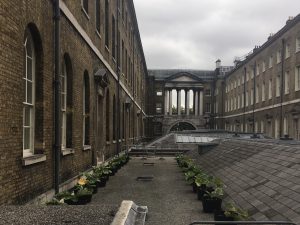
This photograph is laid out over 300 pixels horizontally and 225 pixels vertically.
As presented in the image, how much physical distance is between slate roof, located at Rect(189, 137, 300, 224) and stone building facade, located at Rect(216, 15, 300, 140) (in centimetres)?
2191

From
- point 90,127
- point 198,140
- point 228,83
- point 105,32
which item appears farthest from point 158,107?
point 90,127

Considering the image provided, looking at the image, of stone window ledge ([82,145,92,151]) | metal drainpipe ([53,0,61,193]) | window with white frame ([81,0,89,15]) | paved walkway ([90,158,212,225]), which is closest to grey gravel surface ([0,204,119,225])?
paved walkway ([90,158,212,225])

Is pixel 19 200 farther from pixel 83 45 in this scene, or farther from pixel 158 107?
pixel 158 107

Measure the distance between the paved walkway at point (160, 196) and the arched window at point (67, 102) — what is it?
168 cm

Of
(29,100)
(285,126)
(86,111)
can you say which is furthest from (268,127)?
(29,100)

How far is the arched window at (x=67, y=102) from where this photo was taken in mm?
11867

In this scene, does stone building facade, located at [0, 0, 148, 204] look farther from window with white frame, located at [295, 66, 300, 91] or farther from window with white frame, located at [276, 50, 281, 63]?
window with white frame, located at [276, 50, 281, 63]

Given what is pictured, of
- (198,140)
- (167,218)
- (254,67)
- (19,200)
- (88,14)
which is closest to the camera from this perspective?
(19,200)

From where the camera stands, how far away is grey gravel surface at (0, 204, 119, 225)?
5273 millimetres

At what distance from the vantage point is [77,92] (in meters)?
12.9

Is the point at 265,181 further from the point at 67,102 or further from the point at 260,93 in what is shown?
the point at 260,93

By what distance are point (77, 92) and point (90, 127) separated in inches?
99.4

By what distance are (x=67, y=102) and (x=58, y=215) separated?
6.76 m

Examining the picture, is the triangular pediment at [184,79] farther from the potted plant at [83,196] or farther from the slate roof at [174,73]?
the potted plant at [83,196]
